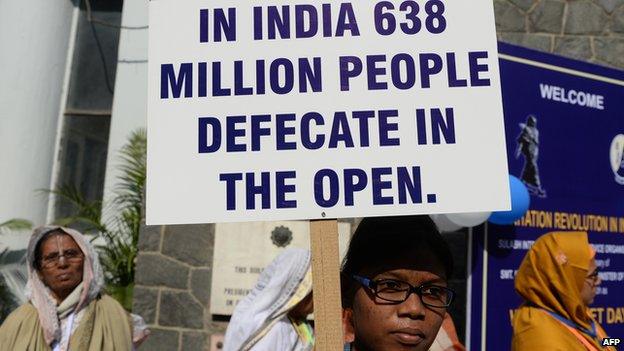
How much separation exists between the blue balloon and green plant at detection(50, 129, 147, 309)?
2745 millimetres

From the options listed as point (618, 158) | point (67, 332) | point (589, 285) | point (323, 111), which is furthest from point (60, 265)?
point (618, 158)

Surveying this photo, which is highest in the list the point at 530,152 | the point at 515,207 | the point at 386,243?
the point at 530,152

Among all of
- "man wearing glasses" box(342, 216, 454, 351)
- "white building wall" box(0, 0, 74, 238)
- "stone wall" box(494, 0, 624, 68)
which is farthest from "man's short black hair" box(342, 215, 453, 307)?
"white building wall" box(0, 0, 74, 238)

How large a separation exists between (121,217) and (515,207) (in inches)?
133

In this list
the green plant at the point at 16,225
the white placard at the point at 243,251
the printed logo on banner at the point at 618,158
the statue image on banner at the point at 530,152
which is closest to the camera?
the statue image on banner at the point at 530,152

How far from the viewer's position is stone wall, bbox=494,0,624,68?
5.11 m

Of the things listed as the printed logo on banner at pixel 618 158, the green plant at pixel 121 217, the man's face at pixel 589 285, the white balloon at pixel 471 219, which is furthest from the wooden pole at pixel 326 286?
the green plant at pixel 121 217

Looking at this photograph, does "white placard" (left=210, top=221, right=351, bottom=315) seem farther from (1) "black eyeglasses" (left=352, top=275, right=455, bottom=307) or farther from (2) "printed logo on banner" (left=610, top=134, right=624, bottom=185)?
(1) "black eyeglasses" (left=352, top=275, right=455, bottom=307)

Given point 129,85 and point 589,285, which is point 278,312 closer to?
point 589,285

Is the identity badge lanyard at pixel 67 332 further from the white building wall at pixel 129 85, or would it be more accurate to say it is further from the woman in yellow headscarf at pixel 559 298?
the white building wall at pixel 129 85

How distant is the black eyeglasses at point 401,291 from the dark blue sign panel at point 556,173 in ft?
7.39

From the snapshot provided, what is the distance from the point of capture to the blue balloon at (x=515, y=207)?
142 inches

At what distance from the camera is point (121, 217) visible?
559 centimetres

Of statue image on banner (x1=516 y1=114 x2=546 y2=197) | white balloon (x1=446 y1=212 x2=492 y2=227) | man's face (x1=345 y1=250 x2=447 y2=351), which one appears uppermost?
statue image on banner (x1=516 y1=114 x2=546 y2=197)
